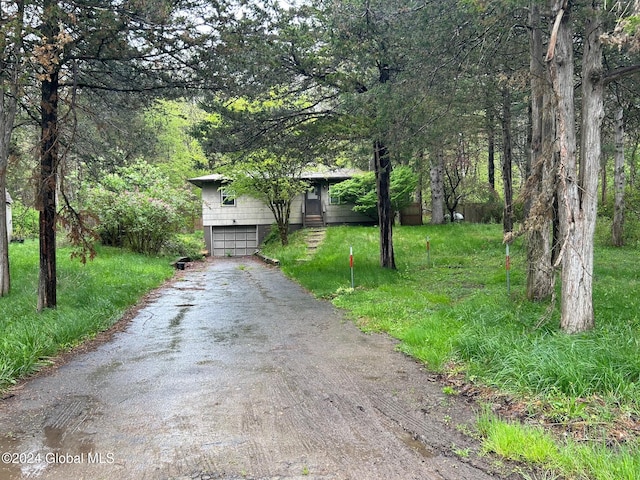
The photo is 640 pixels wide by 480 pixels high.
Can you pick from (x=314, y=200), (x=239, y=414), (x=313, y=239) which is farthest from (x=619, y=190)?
(x=239, y=414)

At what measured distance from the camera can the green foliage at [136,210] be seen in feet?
63.4

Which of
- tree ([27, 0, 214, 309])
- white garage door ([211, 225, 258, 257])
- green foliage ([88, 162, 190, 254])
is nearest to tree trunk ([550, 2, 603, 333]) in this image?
tree ([27, 0, 214, 309])

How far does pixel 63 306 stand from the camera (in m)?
8.47

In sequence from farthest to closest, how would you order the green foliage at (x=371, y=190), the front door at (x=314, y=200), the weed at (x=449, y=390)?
the front door at (x=314, y=200)
the green foliage at (x=371, y=190)
the weed at (x=449, y=390)

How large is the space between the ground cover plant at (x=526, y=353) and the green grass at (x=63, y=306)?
466 centimetres

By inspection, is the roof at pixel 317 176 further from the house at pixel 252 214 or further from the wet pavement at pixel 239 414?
the wet pavement at pixel 239 414

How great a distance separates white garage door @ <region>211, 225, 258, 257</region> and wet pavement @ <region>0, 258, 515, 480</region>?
21.1 metres

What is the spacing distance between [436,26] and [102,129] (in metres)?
6.60

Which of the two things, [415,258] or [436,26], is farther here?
[415,258]

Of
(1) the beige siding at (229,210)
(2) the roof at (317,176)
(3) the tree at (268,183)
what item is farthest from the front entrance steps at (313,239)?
(1) the beige siding at (229,210)

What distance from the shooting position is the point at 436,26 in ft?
28.5

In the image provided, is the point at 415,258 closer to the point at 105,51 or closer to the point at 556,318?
the point at 556,318

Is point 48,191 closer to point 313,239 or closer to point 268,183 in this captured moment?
point 313,239

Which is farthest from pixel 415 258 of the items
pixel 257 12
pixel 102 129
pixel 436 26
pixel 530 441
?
pixel 530 441
